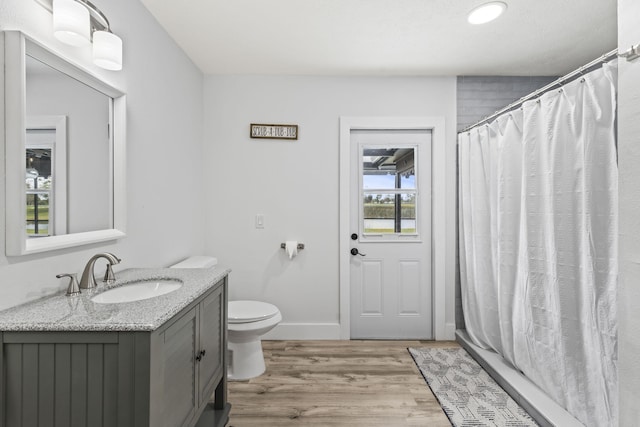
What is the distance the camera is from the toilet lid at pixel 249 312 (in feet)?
6.96

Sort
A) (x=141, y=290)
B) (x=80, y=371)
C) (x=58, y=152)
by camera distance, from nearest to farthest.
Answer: (x=80, y=371) < (x=58, y=152) < (x=141, y=290)

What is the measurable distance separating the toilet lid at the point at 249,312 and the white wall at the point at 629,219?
1.78 meters

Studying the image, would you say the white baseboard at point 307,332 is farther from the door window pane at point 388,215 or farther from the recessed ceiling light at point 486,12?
the recessed ceiling light at point 486,12

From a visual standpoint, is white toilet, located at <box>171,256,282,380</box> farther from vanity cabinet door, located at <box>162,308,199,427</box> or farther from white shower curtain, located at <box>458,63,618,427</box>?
white shower curtain, located at <box>458,63,618,427</box>

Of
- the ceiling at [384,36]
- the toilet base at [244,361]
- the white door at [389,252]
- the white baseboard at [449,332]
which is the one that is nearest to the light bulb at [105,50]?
the ceiling at [384,36]

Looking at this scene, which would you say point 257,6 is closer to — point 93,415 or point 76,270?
point 76,270

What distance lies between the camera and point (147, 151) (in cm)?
194

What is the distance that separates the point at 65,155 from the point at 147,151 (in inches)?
25.0

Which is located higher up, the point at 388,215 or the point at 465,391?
the point at 388,215

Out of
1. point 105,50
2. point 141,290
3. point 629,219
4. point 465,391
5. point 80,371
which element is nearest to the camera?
point 80,371

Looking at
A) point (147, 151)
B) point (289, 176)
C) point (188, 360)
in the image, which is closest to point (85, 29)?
point (147, 151)

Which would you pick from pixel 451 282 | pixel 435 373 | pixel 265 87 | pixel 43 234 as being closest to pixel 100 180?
pixel 43 234

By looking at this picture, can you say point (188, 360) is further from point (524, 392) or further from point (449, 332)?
point (449, 332)

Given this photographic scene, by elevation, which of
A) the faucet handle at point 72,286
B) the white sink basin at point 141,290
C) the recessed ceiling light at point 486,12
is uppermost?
the recessed ceiling light at point 486,12
